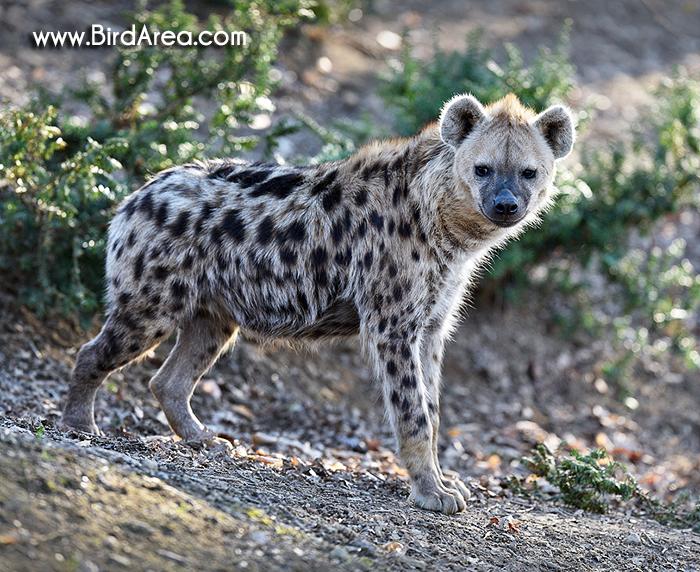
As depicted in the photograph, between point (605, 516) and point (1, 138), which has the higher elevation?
point (1, 138)

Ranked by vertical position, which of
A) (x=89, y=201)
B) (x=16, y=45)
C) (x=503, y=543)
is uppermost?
(x=16, y=45)

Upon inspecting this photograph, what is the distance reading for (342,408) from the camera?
23.9 ft

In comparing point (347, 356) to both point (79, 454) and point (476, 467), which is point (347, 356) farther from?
point (79, 454)

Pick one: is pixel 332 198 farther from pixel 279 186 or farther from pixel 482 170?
pixel 482 170

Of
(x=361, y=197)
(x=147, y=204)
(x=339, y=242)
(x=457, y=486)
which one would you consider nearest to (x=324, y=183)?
(x=361, y=197)

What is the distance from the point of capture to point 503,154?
523cm

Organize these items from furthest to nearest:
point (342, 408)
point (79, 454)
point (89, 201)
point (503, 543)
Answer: point (342, 408) < point (89, 201) < point (503, 543) < point (79, 454)

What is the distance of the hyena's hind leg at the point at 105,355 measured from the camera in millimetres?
5398

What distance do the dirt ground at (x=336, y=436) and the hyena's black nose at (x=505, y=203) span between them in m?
1.38

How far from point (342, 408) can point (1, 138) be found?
9.10 feet

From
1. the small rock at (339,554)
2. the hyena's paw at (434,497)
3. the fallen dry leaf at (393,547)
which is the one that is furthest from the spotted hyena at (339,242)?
the small rock at (339,554)

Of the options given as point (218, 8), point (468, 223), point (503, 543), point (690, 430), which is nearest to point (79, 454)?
point (503, 543)

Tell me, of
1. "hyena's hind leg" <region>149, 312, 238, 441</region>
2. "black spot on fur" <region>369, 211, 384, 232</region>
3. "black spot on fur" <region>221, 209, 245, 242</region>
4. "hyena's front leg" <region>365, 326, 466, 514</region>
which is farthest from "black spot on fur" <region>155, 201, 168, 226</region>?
"hyena's front leg" <region>365, 326, 466, 514</region>

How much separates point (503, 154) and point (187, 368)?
193 centimetres
